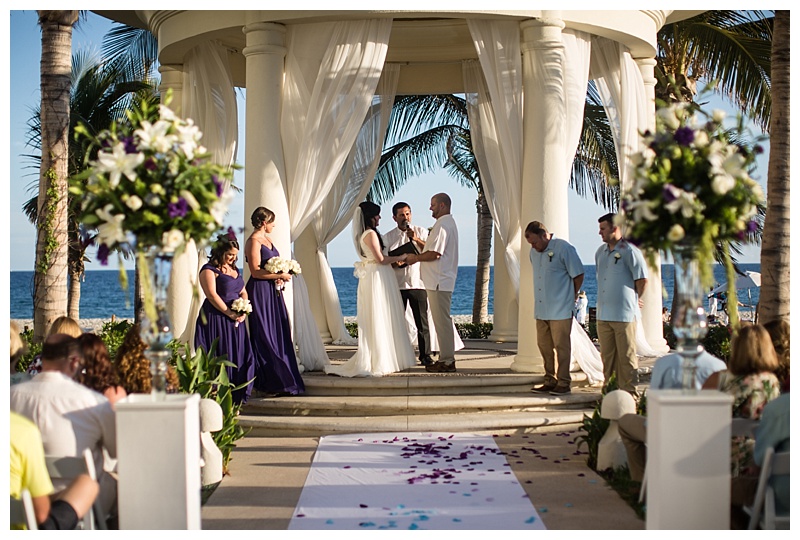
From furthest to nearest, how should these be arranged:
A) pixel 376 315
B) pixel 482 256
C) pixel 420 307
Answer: pixel 482 256
pixel 420 307
pixel 376 315

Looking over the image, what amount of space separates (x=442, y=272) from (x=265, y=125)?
2.47 meters

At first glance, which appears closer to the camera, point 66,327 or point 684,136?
point 684,136

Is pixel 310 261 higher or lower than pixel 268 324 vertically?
higher

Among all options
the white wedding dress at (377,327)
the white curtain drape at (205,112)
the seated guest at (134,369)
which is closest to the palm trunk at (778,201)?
the white wedding dress at (377,327)

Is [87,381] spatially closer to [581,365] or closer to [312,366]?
[312,366]

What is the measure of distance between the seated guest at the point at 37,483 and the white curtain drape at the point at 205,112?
21.1 feet

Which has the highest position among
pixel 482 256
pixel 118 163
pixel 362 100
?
pixel 362 100

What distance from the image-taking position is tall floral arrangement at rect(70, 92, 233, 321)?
511 centimetres

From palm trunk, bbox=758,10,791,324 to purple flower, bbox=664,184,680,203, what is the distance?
5421 mm

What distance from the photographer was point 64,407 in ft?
17.4

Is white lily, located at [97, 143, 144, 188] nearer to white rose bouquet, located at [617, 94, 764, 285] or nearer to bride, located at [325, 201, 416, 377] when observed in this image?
white rose bouquet, located at [617, 94, 764, 285]

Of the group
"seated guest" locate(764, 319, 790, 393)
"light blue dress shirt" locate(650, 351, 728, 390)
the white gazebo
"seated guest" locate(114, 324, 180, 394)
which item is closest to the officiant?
the white gazebo

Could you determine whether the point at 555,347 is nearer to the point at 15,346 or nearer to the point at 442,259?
the point at 442,259

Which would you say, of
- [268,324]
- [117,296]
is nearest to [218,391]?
[268,324]
